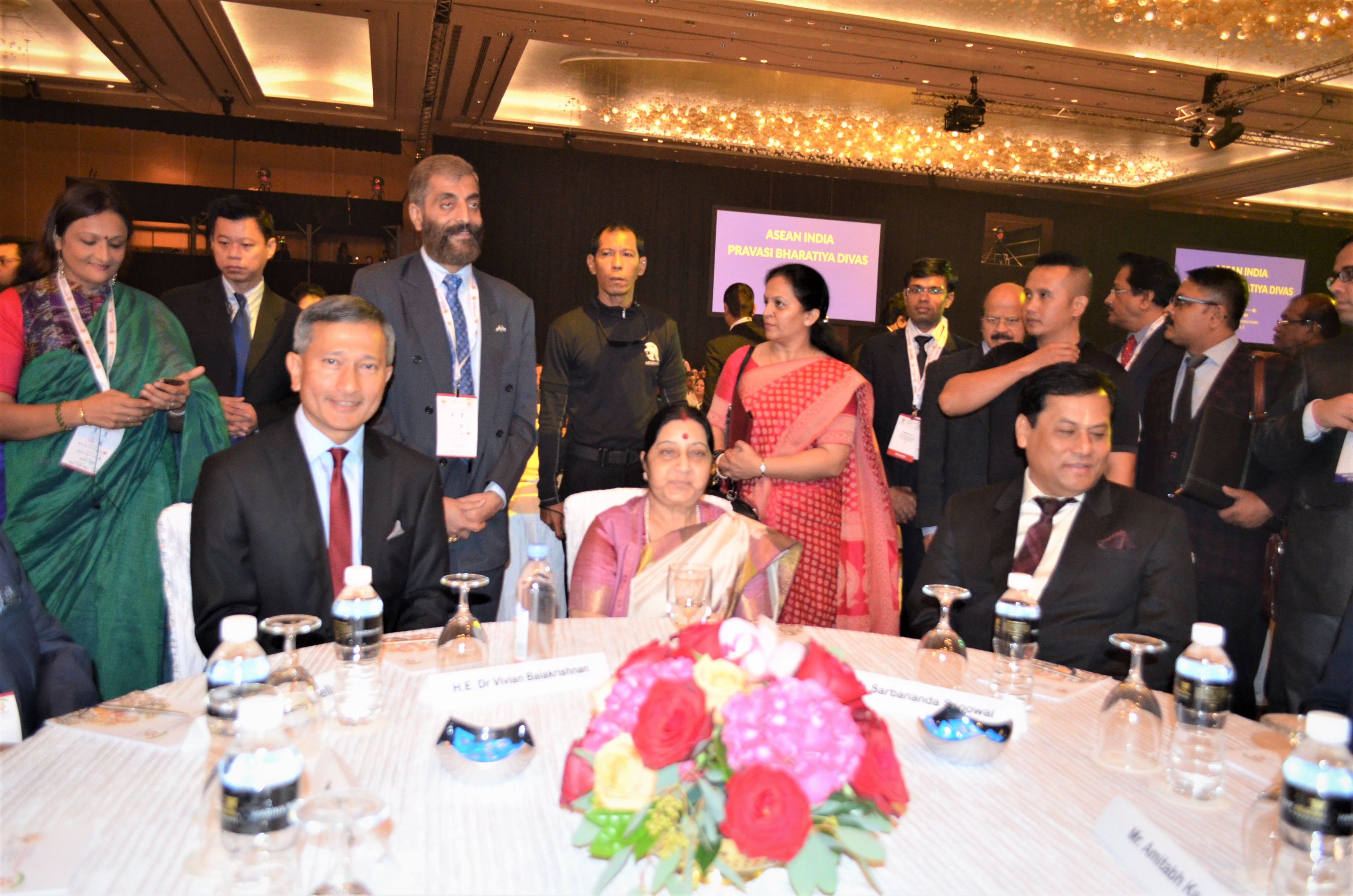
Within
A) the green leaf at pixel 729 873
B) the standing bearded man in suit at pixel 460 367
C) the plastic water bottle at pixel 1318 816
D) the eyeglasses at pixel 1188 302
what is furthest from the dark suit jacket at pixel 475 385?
the eyeglasses at pixel 1188 302

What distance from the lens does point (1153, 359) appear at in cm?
389

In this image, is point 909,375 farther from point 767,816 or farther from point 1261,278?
point 1261,278

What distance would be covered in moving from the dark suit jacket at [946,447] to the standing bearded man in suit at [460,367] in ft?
5.10

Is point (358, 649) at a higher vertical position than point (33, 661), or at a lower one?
higher

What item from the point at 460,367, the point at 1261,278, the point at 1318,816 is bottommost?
the point at 1318,816

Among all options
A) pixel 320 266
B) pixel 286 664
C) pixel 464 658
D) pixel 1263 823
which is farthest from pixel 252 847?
pixel 320 266

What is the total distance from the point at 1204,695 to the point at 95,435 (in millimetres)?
3056

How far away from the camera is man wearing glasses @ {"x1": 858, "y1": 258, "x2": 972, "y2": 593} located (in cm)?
385

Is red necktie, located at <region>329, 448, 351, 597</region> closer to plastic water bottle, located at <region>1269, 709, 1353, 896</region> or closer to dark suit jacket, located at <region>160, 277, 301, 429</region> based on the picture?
dark suit jacket, located at <region>160, 277, 301, 429</region>

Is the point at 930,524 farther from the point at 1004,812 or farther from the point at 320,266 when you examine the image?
the point at 320,266

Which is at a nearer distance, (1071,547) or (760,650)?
(760,650)

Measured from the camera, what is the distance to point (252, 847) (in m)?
0.94

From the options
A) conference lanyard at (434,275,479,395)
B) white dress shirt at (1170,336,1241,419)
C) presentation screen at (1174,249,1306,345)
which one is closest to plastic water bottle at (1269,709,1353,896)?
conference lanyard at (434,275,479,395)

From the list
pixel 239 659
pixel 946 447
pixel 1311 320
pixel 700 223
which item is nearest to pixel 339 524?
pixel 239 659
